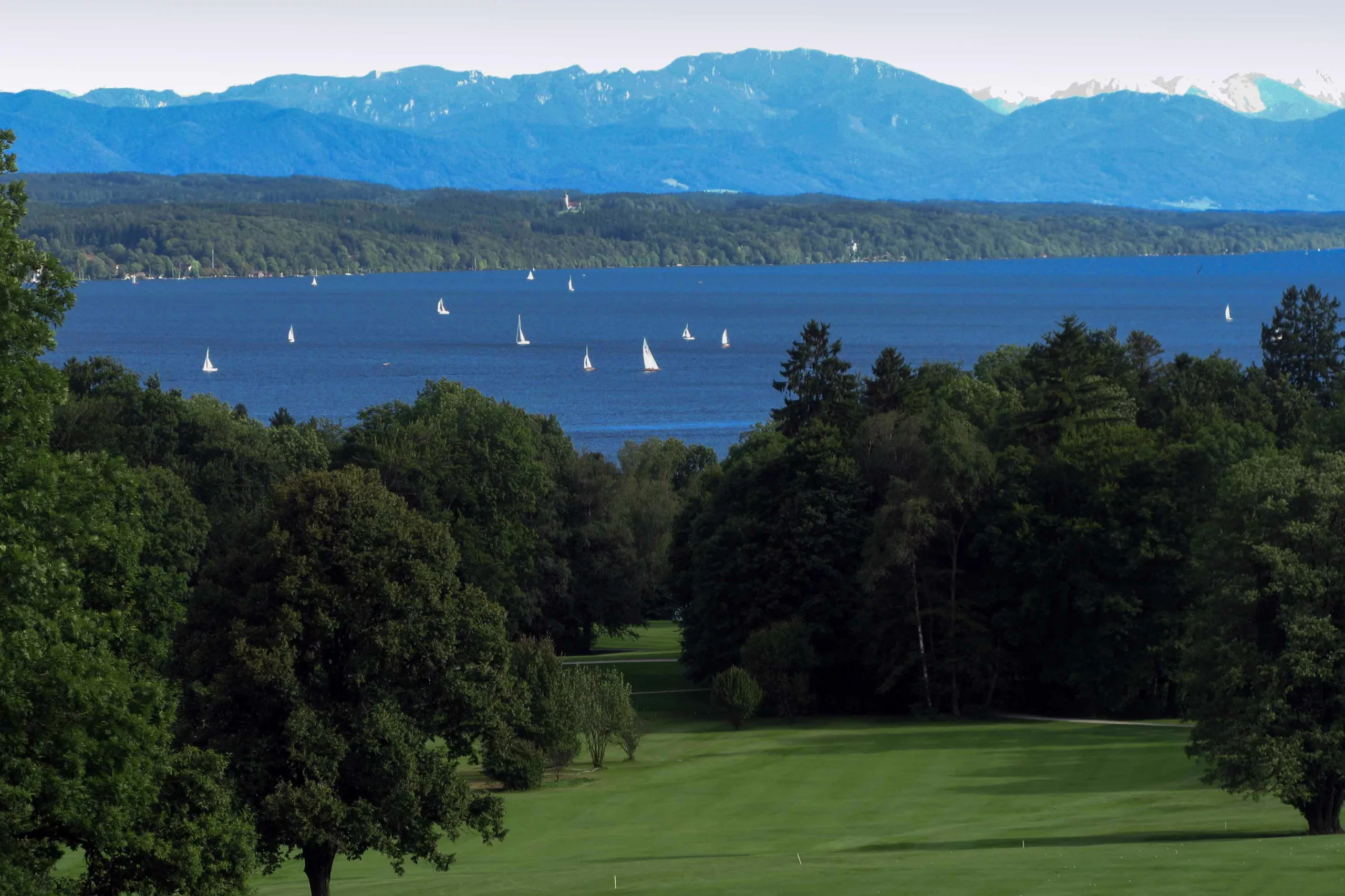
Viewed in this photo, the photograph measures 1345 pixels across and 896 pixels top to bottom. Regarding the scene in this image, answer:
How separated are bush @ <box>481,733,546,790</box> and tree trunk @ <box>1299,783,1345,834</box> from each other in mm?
14361

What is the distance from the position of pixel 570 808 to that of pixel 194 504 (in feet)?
73.5

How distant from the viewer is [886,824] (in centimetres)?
3572

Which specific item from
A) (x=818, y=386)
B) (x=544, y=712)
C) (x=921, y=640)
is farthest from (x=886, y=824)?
(x=818, y=386)

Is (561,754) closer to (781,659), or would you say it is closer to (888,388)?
(781,659)

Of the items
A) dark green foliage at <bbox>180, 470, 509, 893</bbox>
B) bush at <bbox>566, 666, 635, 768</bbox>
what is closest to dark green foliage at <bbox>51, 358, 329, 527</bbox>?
bush at <bbox>566, 666, 635, 768</bbox>

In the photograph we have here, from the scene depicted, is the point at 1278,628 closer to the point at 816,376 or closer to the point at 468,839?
the point at 468,839

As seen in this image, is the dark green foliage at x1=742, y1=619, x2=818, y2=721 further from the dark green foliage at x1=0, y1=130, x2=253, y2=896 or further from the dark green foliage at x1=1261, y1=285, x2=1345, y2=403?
the dark green foliage at x1=1261, y1=285, x2=1345, y2=403

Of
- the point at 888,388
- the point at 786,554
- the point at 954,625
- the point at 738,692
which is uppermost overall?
the point at 888,388

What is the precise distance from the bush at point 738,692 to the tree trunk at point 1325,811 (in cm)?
2414

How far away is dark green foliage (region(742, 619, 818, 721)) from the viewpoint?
5388cm

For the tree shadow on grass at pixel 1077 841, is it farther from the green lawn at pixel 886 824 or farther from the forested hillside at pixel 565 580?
the forested hillside at pixel 565 580

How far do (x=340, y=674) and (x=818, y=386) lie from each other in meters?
37.2

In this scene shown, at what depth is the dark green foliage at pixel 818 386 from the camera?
199ft

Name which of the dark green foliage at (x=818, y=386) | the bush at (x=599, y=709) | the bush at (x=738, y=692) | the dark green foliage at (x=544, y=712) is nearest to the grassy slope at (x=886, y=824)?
the bush at (x=738, y=692)
